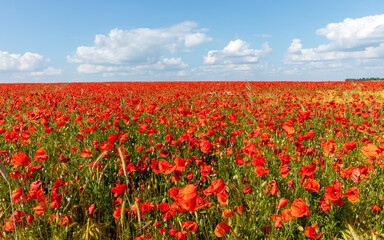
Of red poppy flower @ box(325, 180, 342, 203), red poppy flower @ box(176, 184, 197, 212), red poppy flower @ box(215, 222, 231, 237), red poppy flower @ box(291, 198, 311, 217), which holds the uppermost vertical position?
red poppy flower @ box(176, 184, 197, 212)

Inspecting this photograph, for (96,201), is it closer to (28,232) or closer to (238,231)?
(28,232)

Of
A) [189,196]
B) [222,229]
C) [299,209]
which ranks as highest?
[189,196]

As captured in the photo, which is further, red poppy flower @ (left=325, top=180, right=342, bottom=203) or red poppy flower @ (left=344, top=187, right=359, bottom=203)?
red poppy flower @ (left=344, top=187, right=359, bottom=203)

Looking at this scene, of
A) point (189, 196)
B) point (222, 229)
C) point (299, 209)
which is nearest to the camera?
point (189, 196)

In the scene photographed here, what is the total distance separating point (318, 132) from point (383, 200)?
2896mm

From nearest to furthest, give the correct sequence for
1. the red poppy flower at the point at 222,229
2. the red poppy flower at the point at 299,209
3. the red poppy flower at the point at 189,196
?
1. the red poppy flower at the point at 189,196
2. the red poppy flower at the point at 299,209
3. the red poppy flower at the point at 222,229

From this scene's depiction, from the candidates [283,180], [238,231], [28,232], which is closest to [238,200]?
[238,231]

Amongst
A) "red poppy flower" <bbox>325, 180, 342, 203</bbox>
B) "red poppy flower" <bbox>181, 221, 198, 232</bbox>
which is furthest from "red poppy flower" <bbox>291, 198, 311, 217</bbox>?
"red poppy flower" <bbox>181, 221, 198, 232</bbox>

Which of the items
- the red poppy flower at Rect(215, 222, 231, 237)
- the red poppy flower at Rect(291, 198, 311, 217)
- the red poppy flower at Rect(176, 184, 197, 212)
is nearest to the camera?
the red poppy flower at Rect(176, 184, 197, 212)

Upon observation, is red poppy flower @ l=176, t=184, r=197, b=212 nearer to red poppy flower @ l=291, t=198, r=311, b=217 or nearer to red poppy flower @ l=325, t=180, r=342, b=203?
red poppy flower @ l=291, t=198, r=311, b=217

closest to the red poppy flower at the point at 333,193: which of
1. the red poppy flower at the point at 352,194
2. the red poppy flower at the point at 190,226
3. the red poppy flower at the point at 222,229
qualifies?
the red poppy flower at the point at 352,194

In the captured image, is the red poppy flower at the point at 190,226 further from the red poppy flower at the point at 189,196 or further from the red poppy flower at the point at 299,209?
the red poppy flower at the point at 299,209

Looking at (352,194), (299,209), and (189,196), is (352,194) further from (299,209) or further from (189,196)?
(189,196)

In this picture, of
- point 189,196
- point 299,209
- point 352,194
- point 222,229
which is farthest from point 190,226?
point 352,194
